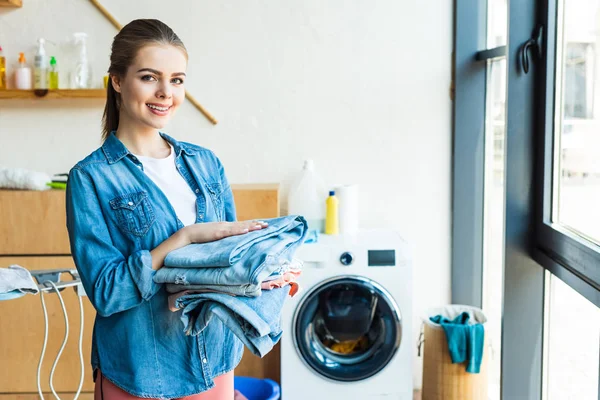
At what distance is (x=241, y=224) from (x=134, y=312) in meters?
0.29

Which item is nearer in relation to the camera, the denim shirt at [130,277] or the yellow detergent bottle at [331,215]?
the denim shirt at [130,277]

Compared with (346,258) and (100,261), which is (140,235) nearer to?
(100,261)

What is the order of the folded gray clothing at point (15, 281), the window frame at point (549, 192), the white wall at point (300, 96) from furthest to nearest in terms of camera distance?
the white wall at point (300, 96), the window frame at point (549, 192), the folded gray clothing at point (15, 281)

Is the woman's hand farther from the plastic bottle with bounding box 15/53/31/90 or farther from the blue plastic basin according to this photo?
the plastic bottle with bounding box 15/53/31/90

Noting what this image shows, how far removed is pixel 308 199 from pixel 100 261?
1.78m

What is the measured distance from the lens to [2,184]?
2.87 m

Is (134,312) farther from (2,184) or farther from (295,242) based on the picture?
(2,184)

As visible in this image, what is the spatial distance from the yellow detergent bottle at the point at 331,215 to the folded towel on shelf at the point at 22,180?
4.01ft

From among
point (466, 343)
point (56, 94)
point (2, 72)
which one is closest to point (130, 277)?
point (466, 343)

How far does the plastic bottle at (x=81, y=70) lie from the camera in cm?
302

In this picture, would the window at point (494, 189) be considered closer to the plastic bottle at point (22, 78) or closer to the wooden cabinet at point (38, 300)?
the wooden cabinet at point (38, 300)

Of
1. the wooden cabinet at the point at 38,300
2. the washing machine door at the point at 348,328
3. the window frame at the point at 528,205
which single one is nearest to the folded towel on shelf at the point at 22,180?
the wooden cabinet at the point at 38,300

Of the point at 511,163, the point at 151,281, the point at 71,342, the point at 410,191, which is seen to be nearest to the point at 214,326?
the point at 151,281

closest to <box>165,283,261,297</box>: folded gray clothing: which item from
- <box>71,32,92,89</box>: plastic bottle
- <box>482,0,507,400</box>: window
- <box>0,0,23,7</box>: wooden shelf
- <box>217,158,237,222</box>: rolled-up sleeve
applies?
<box>217,158,237,222</box>: rolled-up sleeve
